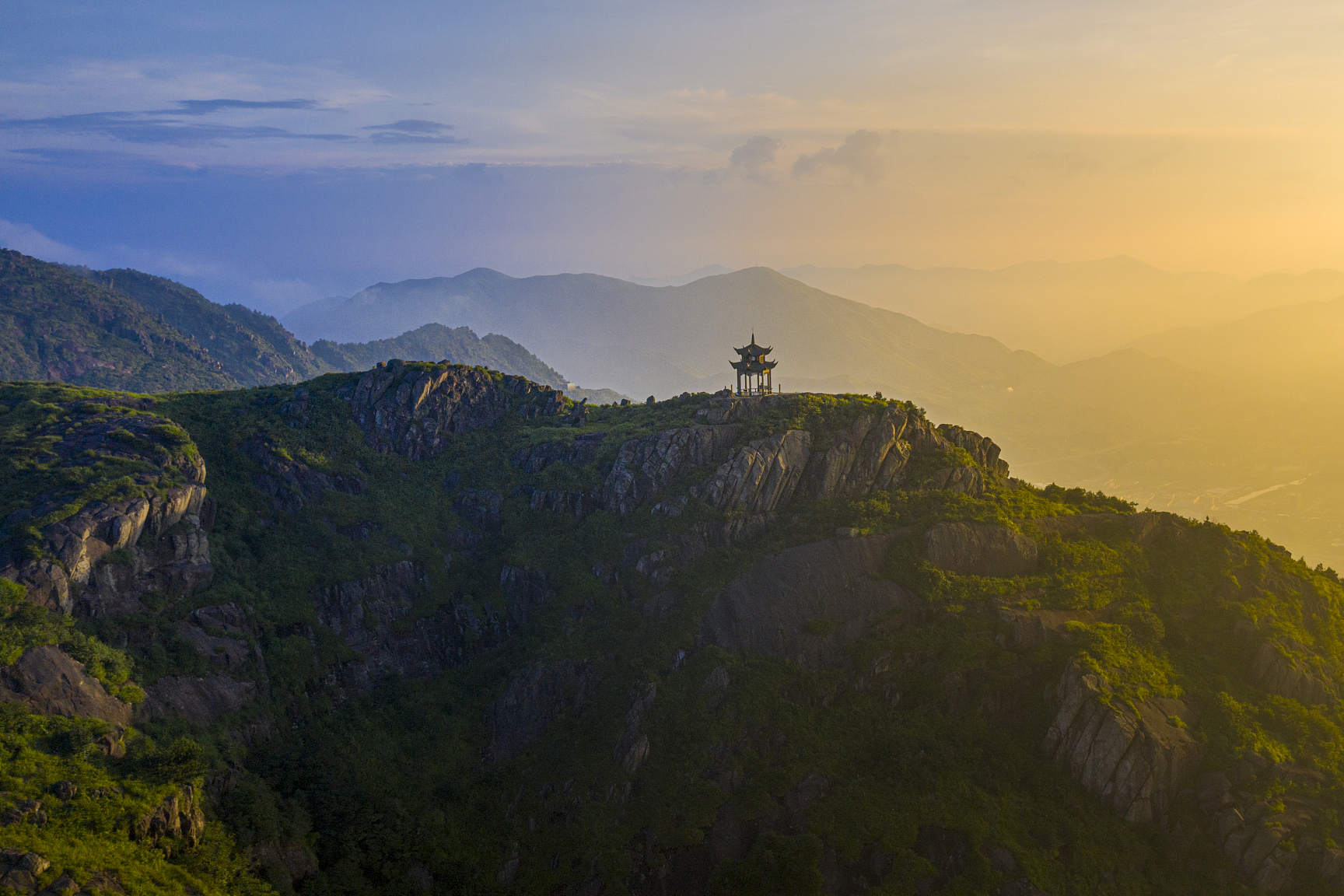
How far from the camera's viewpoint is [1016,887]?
140ft

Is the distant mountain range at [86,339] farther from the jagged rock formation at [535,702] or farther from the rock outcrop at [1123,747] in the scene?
the rock outcrop at [1123,747]

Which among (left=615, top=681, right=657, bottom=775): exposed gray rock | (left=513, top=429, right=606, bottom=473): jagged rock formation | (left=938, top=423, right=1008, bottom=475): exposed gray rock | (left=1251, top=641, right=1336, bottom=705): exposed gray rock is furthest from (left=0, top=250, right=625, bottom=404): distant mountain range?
(left=1251, top=641, right=1336, bottom=705): exposed gray rock

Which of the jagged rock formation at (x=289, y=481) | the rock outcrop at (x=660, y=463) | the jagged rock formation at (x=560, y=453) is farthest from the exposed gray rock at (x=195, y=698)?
the rock outcrop at (x=660, y=463)

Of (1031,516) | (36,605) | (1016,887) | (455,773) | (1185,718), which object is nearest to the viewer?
(1016,887)

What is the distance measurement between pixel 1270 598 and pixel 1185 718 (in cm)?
1471

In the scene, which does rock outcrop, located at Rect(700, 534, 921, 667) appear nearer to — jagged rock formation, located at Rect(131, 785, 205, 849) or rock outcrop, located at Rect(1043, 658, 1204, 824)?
rock outcrop, located at Rect(1043, 658, 1204, 824)

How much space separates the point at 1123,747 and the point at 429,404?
68.6m

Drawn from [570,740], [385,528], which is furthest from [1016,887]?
[385,528]

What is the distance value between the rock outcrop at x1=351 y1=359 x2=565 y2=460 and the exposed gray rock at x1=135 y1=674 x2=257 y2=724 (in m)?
31.4

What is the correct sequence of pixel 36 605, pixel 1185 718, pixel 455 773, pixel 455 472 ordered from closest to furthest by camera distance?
pixel 36 605 → pixel 1185 718 → pixel 455 773 → pixel 455 472

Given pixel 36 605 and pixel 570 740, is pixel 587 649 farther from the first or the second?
pixel 36 605

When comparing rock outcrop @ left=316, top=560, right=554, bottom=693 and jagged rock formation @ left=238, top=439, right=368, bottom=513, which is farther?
jagged rock formation @ left=238, top=439, right=368, bottom=513

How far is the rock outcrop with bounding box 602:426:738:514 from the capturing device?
226 ft

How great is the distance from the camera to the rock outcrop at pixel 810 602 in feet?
185
